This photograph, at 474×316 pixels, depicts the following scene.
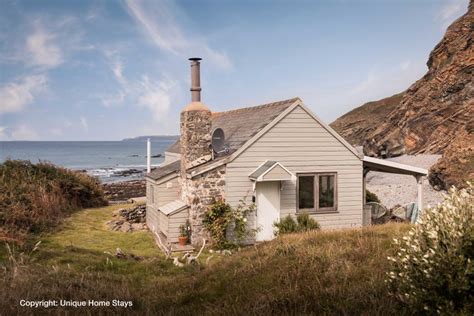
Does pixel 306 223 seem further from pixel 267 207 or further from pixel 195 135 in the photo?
pixel 195 135

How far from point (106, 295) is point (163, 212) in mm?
8608

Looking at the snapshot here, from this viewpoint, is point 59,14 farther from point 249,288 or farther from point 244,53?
point 249,288

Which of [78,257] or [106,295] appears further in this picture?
[78,257]

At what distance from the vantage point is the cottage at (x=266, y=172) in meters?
14.1

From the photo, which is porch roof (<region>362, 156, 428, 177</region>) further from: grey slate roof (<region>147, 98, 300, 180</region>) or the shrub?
grey slate roof (<region>147, 98, 300, 180</region>)

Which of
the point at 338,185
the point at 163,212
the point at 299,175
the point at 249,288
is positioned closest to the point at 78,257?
the point at 163,212

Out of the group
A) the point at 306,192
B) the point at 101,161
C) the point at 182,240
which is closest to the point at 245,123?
the point at 306,192

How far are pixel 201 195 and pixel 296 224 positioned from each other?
3.27m

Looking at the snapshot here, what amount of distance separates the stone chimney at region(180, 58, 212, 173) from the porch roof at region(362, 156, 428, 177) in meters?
5.67

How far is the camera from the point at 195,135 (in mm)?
14812

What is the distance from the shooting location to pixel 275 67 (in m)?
16.1

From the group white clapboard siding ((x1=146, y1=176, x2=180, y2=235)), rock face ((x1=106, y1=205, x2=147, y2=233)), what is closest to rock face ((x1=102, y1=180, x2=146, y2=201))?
rock face ((x1=106, y1=205, x2=147, y2=233))

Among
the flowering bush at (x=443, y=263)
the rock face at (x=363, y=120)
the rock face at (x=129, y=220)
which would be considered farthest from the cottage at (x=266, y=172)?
the rock face at (x=363, y=120)

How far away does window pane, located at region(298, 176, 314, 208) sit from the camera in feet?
49.4
